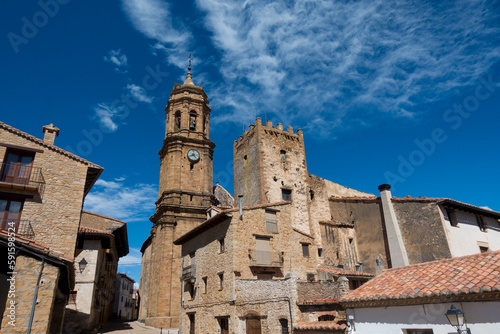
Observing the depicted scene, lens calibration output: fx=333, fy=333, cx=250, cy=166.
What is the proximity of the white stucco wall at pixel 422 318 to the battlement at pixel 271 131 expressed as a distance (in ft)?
71.2

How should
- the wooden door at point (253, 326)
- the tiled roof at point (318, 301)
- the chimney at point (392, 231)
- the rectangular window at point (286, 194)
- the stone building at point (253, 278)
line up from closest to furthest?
1. the tiled roof at point (318, 301)
2. the stone building at point (253, 278)
3. the wooden door at point (253, 326)
4. the chimney at point (392, 231)
5. the rectangular window at point (286, 194)

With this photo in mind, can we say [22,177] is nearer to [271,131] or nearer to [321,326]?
[321,326]

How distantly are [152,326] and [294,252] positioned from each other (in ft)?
53.5

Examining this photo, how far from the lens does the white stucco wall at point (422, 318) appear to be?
30.1 ft

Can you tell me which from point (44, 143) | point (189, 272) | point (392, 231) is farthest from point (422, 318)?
point (44, 143)

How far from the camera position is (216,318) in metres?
21.1

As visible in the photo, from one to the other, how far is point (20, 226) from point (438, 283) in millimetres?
18439

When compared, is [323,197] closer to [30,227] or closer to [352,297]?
[352,297]

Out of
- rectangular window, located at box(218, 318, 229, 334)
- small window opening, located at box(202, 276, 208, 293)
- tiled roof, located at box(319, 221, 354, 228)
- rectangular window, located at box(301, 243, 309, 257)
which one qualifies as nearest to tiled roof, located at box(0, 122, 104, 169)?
small window opening, located at box(202, 276, 208, 293)

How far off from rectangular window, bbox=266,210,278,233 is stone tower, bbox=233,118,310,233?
5040 millimetres

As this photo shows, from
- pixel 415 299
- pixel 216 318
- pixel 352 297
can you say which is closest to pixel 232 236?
pixel 216 318

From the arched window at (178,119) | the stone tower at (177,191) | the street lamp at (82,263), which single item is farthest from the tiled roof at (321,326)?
the arched window at (178,119)

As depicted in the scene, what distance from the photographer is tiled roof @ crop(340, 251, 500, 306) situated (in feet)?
31.6

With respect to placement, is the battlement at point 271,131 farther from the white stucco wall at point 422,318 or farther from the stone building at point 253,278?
the white stucco wall at point 422,318
